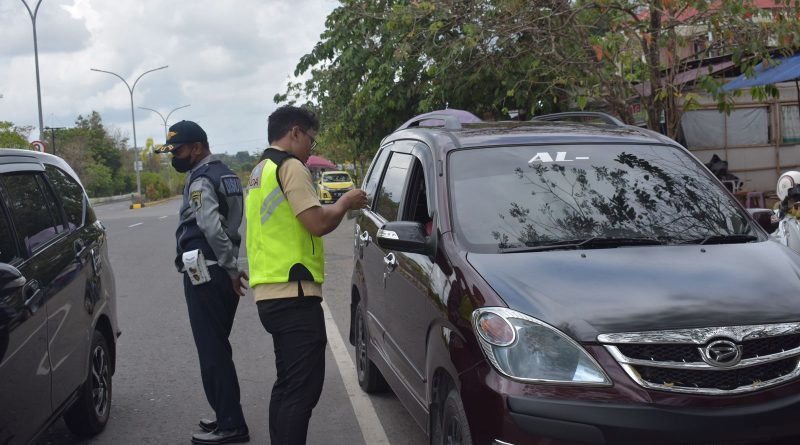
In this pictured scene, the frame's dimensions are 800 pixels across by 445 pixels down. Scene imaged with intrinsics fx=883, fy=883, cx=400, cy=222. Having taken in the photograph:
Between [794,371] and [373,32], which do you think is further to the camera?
[373,32]

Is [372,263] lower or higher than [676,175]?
lower

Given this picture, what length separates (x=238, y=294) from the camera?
5.12m

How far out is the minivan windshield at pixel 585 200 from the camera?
4.00 m

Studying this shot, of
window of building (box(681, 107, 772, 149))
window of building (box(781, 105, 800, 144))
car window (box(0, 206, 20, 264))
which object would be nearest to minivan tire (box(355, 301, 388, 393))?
car window (box(0, 206, 20, 264))

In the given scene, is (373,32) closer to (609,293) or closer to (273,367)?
(273,367)

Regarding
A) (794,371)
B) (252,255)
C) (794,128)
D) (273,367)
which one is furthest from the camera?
(794,128)

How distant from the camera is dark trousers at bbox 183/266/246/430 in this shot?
198 inches

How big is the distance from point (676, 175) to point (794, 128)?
44.9ft

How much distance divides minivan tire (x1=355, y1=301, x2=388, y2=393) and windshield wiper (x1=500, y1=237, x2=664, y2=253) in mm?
2204

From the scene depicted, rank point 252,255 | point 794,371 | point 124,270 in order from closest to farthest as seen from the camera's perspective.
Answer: point 794,371, point 252,255, point 124,270

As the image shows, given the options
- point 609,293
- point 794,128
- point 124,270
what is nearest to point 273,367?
point 609,293

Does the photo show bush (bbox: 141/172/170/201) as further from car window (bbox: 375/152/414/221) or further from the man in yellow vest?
the man in yellow vest

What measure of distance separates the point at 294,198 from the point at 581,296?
149 centimetres

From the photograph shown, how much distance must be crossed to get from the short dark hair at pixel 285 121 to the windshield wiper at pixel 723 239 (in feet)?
6.24
